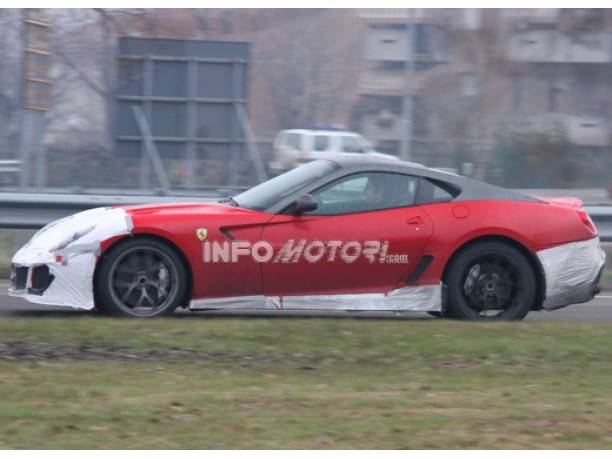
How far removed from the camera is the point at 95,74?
2894 centimetres

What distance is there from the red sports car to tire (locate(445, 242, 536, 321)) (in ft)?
0.04

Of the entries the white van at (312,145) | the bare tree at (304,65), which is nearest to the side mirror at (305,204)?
the white van at (312,145)

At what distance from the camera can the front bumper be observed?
8906 mm

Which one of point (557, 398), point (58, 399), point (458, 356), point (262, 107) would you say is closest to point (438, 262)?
point (458, 356)

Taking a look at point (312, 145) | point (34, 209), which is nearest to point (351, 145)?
point (312, 145)

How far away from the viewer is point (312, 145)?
28922 millimetres

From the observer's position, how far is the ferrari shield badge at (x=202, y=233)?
8461 millimetres

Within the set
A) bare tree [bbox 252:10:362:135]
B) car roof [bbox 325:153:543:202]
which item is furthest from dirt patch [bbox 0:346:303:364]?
bare tree [bbox 252:10:362:135]

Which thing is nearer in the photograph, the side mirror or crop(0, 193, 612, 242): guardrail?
the side mirror

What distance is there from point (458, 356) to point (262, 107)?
1042 inches

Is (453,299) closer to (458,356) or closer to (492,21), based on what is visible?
(458,356)

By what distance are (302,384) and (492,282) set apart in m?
2.90

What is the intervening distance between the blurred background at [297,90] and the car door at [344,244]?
23.5 feet

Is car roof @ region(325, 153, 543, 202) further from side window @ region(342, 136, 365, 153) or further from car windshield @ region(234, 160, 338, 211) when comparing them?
side window @ region(342, 136, 365, 153)
